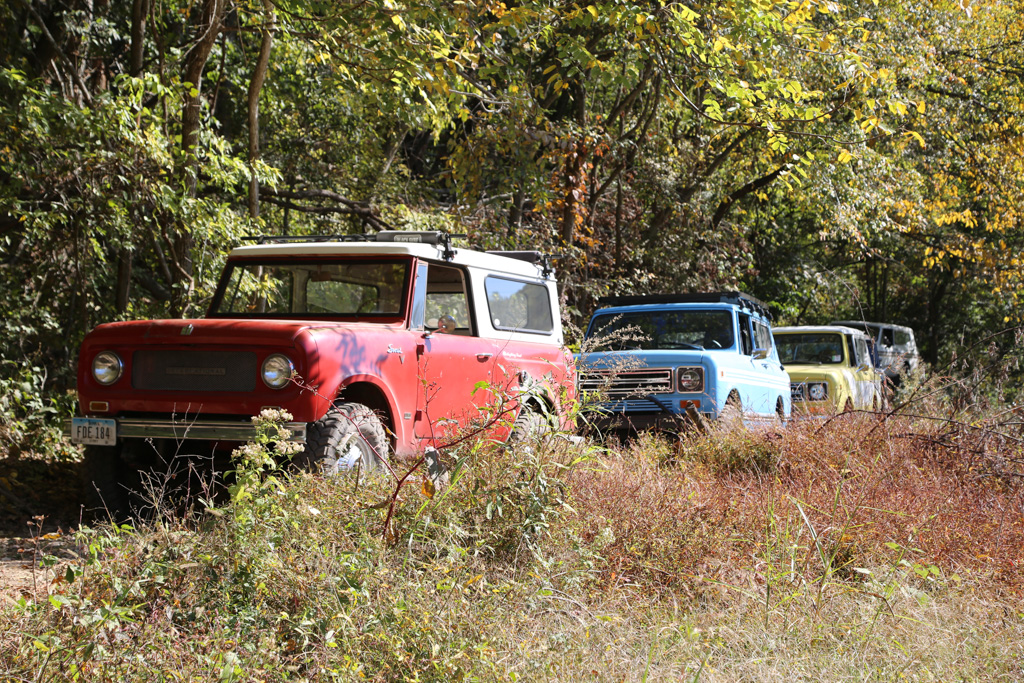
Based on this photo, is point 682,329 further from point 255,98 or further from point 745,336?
point 255,98

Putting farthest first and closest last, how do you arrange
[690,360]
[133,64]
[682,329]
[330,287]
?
[682,329]
[133,64]
[690,360]
[330,287]

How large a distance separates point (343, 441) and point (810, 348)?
1051cm

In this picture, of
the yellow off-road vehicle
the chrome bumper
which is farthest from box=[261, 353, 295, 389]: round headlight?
the yellow off-road vehicle

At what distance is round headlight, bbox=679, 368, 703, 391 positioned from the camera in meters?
9.60

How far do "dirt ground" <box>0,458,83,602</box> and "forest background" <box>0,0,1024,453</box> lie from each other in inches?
35.4

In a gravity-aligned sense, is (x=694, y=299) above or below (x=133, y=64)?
below

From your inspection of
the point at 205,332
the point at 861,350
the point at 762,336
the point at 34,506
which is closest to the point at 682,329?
the point at 762,336

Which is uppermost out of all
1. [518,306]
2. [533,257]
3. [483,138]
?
[483,138]

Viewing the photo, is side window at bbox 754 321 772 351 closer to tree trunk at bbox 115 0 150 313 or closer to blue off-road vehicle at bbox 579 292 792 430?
blue off-road vehicle at bbox 579 292 792 430

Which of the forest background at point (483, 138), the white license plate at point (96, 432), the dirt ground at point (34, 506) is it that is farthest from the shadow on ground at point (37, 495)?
the forest background at point (483, 138)

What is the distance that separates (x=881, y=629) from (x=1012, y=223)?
15.3m

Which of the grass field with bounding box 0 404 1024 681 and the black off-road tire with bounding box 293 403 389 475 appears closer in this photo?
the grass field with bounding box 0 404 1024 681

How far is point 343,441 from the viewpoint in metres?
5.73

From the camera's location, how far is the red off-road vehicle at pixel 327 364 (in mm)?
5770
